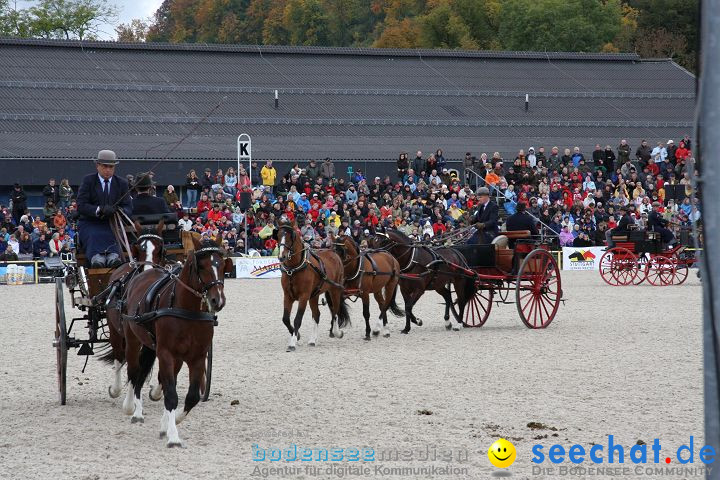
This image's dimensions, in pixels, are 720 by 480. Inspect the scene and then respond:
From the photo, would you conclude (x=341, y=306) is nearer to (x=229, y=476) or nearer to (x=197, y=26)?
(x=229, y=476)

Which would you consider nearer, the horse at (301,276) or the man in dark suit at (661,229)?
the horse at (301,276)

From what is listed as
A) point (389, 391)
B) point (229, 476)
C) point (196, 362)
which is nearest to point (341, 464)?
point (229, 476)

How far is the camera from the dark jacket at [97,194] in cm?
1064

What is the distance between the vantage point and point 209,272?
28.0 feet

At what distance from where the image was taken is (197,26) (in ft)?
327

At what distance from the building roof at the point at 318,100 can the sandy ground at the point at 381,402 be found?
23.1 m

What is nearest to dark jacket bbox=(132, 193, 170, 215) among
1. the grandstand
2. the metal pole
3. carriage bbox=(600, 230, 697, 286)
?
the metal pole

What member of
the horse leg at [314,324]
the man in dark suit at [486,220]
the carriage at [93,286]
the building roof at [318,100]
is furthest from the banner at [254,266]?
the carriage at [93,286]

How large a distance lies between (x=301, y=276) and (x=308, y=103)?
99.4 feet

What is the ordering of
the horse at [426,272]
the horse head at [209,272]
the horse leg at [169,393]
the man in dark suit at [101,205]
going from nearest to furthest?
the horse head at [209,272], the horse leg at [169,393], the man in dark suit at [101,205], the horse at [426,272]

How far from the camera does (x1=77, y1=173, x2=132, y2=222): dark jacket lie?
10641 millimetres

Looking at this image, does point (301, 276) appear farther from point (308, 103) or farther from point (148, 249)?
point (308, 103)

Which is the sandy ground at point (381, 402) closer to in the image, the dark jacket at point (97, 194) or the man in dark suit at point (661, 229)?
the dark jacket at point (97, 194)

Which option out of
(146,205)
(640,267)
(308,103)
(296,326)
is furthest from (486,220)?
(308,103)
